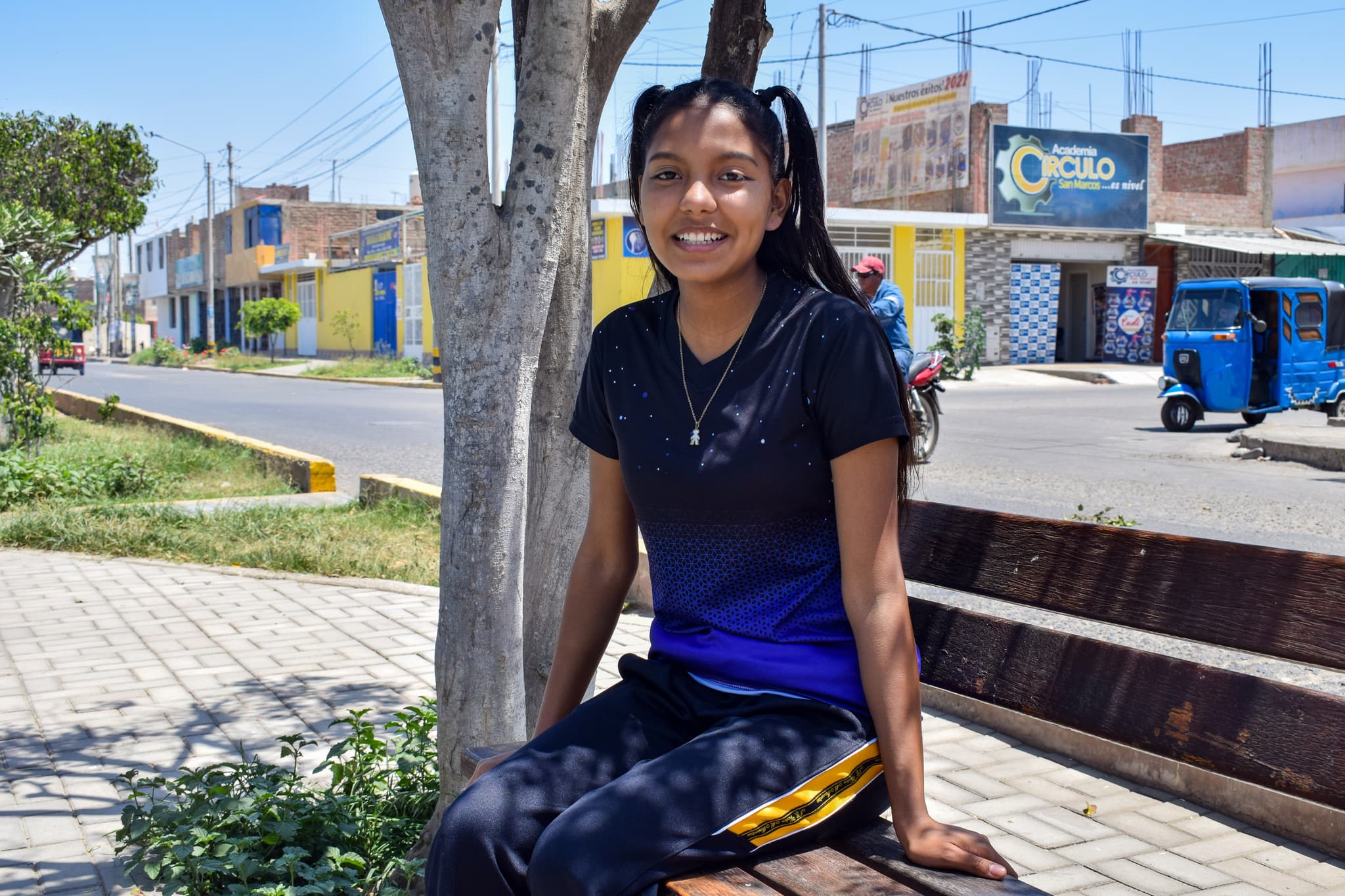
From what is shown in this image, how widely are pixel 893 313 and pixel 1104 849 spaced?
23.4 ft

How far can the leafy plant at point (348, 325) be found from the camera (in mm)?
43875

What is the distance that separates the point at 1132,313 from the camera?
3269 cm

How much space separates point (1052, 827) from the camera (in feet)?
11.0

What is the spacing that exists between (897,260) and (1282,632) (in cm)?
2997

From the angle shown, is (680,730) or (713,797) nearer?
(713,797)

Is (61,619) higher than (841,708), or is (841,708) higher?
(841,708)

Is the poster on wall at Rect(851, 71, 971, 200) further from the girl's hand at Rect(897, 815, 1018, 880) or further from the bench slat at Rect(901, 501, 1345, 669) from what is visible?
the girl's hand at Rect(897, 815, 1018, 880)

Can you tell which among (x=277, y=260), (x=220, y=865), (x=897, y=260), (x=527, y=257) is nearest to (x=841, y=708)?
(x=527, y=257)

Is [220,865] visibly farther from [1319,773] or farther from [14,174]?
[14,174]

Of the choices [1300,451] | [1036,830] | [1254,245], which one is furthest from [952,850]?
[1254,245]

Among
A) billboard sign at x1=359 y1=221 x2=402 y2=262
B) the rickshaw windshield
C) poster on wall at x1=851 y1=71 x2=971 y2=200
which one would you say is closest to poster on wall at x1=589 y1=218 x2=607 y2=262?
poster on wall at x1=851 y1=71 x2=971 y2=200

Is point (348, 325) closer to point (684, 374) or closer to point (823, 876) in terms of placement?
point (684, 374)

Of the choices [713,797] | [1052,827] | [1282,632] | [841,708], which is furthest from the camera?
[1052,827]

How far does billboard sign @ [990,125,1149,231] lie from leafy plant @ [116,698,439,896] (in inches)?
1206
